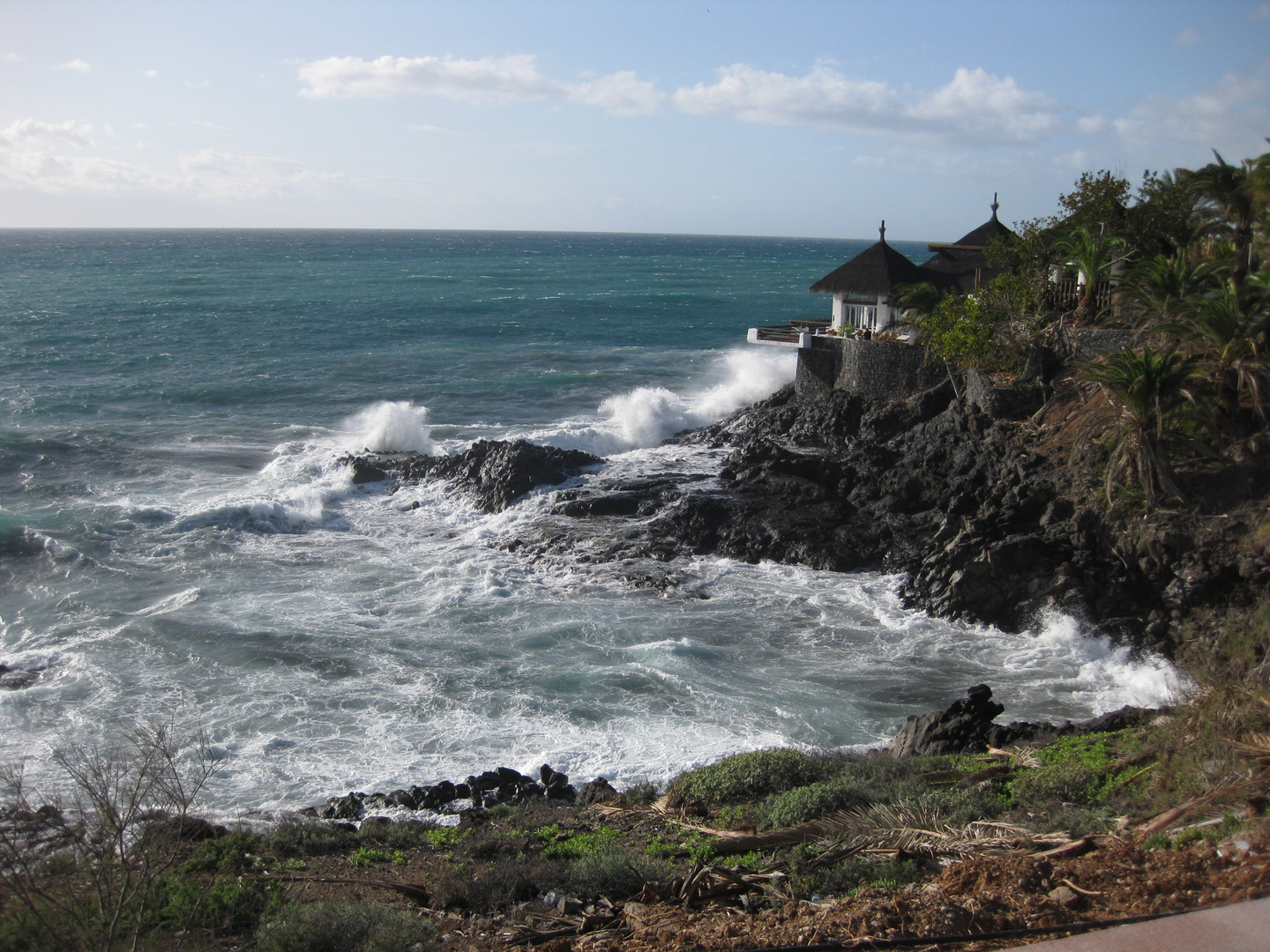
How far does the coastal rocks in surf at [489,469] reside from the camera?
76.0 feet

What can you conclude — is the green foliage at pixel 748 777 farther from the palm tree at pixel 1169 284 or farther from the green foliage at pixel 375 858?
the palm tree at pixel 1169 284

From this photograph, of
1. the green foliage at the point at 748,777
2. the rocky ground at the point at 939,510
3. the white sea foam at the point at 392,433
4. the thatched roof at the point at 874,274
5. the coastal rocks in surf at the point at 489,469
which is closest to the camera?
the green foliage at the point at 748,777

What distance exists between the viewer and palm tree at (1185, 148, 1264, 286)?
20.1m

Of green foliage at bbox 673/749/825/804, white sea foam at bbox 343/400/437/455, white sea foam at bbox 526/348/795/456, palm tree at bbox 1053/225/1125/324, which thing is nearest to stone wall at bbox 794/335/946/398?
palm tree at bbox 1053/225/1125/324

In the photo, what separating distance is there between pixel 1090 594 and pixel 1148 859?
417 inches

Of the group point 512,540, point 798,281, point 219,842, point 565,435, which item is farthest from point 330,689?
point 798,281

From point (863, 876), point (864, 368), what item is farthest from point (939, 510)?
point (863, 876)

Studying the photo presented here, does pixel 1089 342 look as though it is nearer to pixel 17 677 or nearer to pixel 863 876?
pixel 863 876

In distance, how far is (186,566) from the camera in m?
19.4

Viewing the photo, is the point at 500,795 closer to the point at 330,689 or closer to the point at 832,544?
the point at 330,689

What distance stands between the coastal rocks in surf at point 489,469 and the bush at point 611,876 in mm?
15285

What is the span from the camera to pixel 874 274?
27.2 m

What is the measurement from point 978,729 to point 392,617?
10313 millimetres

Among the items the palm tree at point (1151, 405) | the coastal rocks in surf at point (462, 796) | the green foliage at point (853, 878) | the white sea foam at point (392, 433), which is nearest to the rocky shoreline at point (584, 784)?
the coastal rocks in surf at point (462, 796)
